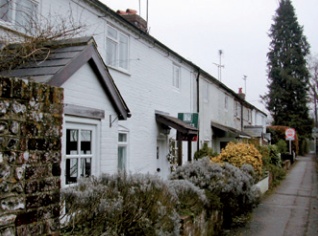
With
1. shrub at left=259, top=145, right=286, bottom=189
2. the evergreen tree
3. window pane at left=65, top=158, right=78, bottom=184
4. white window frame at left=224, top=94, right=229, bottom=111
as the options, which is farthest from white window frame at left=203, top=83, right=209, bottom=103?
the evergreen tree

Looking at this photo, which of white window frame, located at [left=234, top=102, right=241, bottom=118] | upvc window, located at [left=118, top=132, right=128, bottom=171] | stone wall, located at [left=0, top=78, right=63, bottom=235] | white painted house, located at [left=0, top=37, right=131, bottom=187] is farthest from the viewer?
white window frame, located at [left=234, top=102, right=241, bottom=118]

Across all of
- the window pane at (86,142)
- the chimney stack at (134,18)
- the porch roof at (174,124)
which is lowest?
the window pane at (86,142)

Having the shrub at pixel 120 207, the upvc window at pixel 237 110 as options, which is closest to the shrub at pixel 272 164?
the upvc window at pixel 237 110

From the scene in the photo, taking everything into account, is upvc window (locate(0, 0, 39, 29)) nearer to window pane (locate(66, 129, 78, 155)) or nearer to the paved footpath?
window pane (locate(66, 129, 78, 155))

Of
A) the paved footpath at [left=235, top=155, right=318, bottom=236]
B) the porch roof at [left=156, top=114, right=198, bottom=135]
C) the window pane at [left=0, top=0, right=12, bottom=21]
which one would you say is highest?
the window pane at [left=0, top=0, right=12, bottom=21]

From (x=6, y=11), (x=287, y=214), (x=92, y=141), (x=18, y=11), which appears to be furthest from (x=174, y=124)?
(x=6, y=11)

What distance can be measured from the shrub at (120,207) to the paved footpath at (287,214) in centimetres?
375

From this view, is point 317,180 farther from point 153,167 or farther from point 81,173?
point 81,173

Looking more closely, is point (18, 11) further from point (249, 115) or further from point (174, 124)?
point (249, 115)

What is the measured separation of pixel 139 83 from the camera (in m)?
11.9

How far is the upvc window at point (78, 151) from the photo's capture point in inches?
241

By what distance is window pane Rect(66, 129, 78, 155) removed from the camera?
609 centimetres

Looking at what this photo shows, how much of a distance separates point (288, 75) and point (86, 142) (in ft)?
135

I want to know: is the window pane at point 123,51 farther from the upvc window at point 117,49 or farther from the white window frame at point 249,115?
the white window frame at point 249,115
